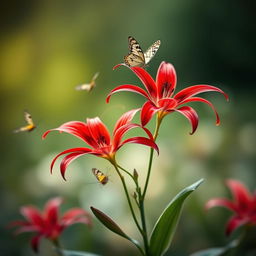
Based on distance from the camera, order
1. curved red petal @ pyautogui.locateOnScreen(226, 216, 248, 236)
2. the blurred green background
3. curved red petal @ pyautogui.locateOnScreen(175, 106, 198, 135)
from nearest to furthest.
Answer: curved red petal @ pyautogui.locateOnScreen(175, 106, 198, 135), curved red petal @ pyautogui.locateOnScreen(226, 216, 248, 236), the blurred green background

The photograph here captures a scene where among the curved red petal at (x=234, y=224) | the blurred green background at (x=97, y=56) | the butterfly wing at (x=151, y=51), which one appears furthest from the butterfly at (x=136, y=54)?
the blurred green background at (x=97, y=56)

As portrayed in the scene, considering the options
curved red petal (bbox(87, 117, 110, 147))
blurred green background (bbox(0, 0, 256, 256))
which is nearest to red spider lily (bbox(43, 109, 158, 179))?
curved red petal (bbox(87, 117, 110, 147))

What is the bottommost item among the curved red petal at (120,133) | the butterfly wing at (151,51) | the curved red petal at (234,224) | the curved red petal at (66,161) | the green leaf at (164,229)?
the curved red petal at (234,224)

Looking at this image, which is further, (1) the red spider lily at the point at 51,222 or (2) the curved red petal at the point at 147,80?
(1) the red spider lily at the point at 51,222

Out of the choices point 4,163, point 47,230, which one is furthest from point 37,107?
point 47,230

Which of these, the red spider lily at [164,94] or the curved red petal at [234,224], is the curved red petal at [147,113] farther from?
the curved red petal at [234,224]

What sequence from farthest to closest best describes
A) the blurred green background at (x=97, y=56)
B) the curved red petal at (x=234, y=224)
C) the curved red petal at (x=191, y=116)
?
the blurred green background at (x=97, y=56)
the curved red petal at (x=234, y=224)
the curved red petal at (x=191, y=116)

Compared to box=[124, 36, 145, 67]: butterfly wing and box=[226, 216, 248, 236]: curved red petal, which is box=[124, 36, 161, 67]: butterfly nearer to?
box=[124, 36, 145, 67]: butterfly wing

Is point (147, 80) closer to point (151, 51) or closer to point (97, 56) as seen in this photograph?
point (151, 51)

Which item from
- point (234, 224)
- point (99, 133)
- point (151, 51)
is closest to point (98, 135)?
point (99, 133)
